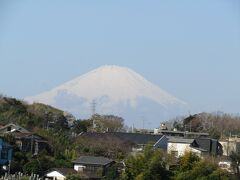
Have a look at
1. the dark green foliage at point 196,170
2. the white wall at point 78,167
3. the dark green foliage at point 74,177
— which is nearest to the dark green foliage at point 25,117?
the white wall at point 78,167

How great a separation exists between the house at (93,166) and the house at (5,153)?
1.97 meters

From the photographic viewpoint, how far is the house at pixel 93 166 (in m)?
17.8

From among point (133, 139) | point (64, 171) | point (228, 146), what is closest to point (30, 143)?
point (64, 171)

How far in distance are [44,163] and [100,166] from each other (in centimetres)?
169

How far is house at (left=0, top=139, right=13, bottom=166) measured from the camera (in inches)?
696

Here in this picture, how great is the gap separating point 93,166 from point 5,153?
2660 millimetres

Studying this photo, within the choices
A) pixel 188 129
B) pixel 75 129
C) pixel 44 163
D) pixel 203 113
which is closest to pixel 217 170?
pixel 44 163

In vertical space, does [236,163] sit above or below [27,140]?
below

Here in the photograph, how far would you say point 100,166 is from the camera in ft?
58.3

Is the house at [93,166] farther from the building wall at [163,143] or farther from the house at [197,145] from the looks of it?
the building wall at [163,143]

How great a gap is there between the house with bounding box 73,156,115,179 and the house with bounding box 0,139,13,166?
1.97m

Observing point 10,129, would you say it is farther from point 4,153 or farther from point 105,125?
point 105,125

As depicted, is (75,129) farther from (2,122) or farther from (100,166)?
(100,166)

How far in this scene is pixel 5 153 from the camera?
17.8 m
